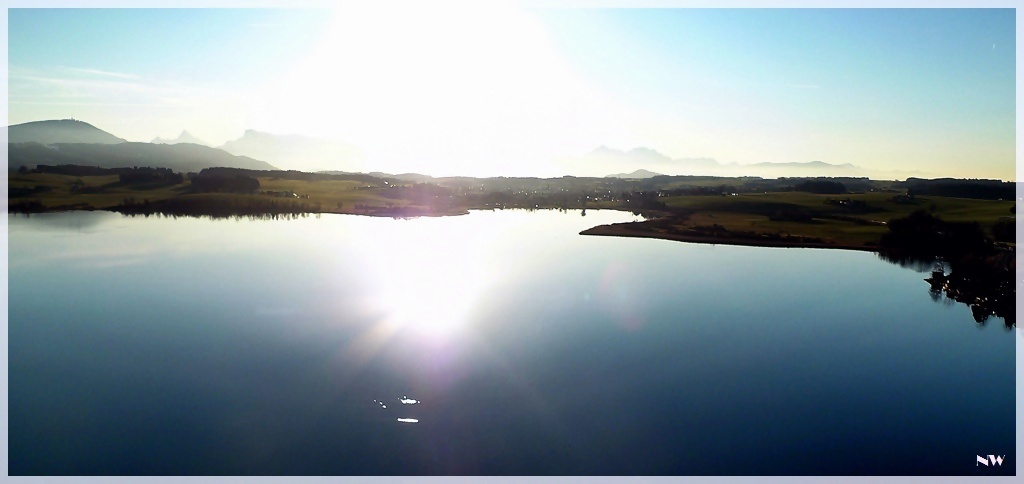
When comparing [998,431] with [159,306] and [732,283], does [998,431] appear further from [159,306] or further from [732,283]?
[159,306]

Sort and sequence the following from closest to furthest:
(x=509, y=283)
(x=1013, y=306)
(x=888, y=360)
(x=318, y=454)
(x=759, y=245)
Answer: (x=318, y=454) → (x=888, y=360) → (x=1013, y=306) → (x=509, y=283) → (x=759, y=245)

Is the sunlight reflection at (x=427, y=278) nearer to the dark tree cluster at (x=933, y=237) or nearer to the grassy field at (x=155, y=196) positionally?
the grassy field at (x=155, y=196)

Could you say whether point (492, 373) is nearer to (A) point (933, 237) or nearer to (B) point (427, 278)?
(B) point (427, 278)

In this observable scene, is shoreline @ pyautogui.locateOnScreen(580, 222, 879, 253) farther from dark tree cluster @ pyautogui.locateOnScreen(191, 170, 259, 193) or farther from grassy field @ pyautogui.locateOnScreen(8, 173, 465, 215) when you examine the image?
dark tree cluster @ pyautogui.locateOnScreen(191, 170, 259, 193)

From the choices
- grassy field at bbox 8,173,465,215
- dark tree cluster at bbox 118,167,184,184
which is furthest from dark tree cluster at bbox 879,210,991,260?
dark tree cluster at bbox 118,167,184,184

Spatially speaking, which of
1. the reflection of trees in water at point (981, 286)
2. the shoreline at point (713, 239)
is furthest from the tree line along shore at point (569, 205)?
the reflection of trees in water at point (981, 286)

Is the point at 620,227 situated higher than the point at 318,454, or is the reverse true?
the point at 620,227

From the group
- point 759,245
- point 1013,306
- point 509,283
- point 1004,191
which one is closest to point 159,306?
point 509,283
